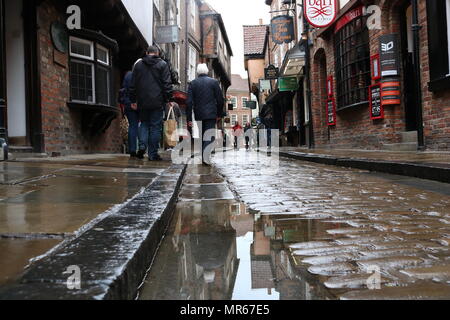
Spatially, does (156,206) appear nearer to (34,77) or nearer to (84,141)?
(34,77)

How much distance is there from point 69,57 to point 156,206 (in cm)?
820

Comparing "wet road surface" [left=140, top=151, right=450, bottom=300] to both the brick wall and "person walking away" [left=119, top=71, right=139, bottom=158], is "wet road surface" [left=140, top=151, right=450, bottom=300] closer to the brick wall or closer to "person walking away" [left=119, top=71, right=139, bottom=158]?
Result: "person walking away" [left=119, top=71, right=139, bottom=158]

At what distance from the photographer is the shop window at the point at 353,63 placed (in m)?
11.9

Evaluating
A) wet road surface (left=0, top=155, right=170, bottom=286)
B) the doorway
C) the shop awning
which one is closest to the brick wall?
the doorway

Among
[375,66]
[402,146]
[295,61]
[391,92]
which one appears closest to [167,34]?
[295,61]

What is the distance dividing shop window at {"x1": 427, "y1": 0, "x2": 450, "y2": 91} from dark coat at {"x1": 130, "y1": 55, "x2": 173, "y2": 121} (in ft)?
16.4

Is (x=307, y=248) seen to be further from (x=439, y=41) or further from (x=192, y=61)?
(x=192, y=61)

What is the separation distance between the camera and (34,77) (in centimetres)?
825

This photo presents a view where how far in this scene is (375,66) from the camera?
10.8 m

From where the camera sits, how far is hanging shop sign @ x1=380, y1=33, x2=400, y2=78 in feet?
33.8

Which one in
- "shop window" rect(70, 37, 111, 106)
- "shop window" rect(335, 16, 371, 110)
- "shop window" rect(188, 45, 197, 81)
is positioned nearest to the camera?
"shop window" rect(70, 37, 111, 106)

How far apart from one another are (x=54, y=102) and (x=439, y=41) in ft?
24.6
